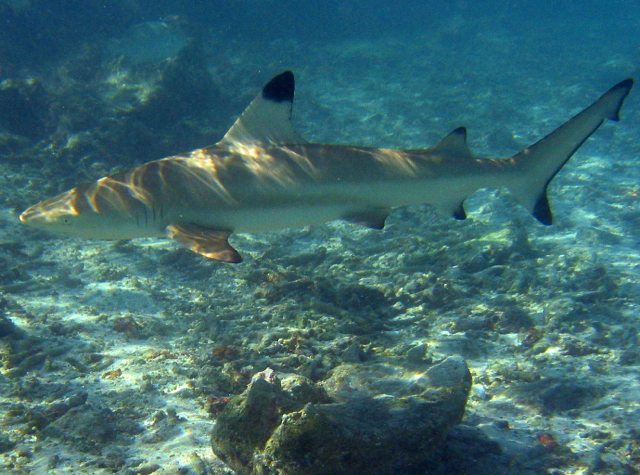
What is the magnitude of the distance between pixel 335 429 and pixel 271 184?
86.0 inches

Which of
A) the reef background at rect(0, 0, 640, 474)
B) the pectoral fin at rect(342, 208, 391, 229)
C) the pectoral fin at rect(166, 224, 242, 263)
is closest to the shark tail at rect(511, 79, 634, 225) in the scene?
the pectoral fin at rect(342, 208, 391, 229)

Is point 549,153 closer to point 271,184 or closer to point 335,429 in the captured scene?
point 271,184

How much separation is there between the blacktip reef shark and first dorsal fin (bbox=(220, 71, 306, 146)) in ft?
0.03

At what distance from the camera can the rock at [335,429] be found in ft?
7.68

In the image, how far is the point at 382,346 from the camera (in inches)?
192

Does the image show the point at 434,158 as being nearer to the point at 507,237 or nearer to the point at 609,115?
the point at 609,115

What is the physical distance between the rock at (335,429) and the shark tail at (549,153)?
2349mm

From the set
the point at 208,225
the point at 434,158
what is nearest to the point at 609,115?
the point at 434,158

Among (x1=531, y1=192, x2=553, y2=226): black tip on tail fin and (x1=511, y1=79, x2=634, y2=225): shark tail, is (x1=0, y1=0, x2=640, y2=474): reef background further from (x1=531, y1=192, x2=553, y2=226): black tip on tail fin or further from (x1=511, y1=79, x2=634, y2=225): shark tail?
(x1=511, y1=79, x2=634, y2=225): shark tail

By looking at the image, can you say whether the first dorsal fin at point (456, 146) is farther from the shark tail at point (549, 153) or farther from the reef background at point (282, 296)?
the reef background at point (282, 296)

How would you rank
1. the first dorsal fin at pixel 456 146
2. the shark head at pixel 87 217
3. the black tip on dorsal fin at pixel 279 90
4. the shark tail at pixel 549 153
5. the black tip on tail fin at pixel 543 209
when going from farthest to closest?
1. the black tip on tail fin at pixel 543 209
2. the first dorsal fin at pixel 456 146
3. the shark tail at pixel 549 153
4. the black tip on dorsal fin at pixel 279 90
5. the shark head at pixel 87 217

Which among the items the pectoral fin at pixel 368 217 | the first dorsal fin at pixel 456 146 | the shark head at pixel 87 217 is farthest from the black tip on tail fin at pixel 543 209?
the shark head at pixel 87 217

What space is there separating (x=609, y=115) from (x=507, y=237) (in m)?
4.45

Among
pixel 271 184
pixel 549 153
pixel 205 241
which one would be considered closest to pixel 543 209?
pixel 549 153
